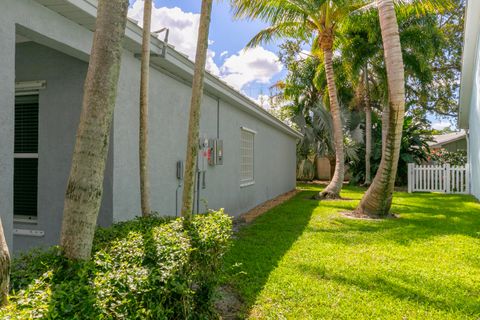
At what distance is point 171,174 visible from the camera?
6.21 metres

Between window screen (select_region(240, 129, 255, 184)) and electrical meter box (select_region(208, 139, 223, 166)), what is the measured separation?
244 cm

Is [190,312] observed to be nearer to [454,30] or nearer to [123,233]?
[123,233]

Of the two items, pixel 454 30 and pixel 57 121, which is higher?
pixel 454 30

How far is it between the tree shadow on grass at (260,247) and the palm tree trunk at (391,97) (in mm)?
1983

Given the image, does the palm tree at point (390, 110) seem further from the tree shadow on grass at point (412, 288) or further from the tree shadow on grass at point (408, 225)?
the tree shadow on grass at point (412, 288)

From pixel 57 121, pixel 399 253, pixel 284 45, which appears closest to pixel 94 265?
pixel 57 121

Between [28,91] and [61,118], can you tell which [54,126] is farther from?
[28,91]

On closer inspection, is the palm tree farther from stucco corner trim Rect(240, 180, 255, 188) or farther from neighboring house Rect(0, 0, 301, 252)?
neighboring house Rect(0, 0, 301, 252)

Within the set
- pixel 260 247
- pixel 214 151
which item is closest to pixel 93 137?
pixel 260 247

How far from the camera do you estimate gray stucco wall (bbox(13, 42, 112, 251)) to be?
15.3ft

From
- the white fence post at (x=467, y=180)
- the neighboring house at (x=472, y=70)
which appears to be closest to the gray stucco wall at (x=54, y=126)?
the neighboring house at (x=472, y=70)

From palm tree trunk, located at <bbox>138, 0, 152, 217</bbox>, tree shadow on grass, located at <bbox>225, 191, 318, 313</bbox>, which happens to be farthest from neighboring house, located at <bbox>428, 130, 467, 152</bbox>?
palm tree trunk, located at <bbox>138, 0, 152, 217</bbox>

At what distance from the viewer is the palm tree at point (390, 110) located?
8.05 metres

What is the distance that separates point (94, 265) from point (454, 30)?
2613cm
